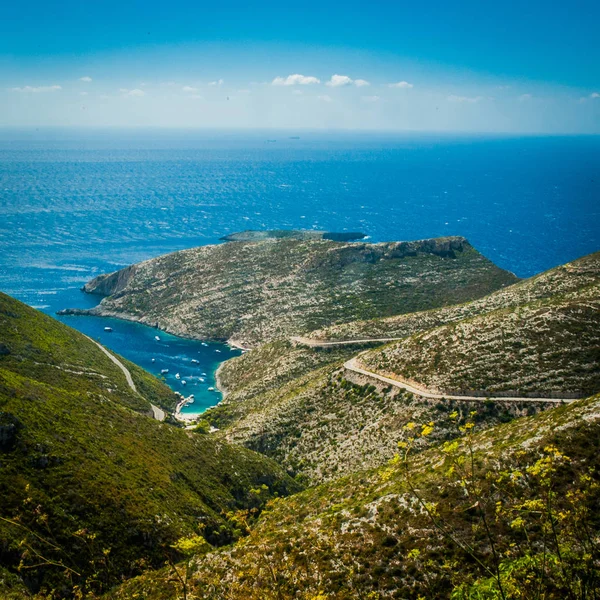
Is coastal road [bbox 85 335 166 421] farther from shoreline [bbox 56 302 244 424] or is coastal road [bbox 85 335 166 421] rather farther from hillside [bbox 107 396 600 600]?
hillside [bbox 107 396 600 600]

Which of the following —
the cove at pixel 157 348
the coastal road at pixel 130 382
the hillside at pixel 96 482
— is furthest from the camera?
the cove at pixel 157 348

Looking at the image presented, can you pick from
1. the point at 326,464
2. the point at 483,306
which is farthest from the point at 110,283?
the point at 326,464

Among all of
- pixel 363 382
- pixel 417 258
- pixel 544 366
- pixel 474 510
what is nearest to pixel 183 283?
pixel 417 258

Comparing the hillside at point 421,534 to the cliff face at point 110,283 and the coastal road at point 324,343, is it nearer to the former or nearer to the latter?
the coastal road at point 324,343

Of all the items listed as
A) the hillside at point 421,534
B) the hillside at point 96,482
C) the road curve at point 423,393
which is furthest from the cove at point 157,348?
the hillside at point 421,534

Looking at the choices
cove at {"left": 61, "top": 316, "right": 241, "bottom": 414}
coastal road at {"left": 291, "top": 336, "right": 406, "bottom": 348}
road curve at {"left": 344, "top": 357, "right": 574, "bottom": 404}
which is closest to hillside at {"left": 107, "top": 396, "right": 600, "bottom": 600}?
road curve at {"left": 344, "top": 357, "right": 574, "bottom": 404}

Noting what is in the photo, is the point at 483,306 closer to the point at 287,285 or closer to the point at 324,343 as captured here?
the point at 324,343
